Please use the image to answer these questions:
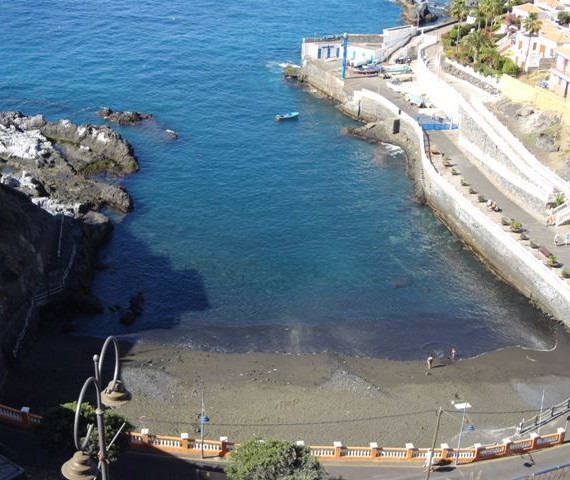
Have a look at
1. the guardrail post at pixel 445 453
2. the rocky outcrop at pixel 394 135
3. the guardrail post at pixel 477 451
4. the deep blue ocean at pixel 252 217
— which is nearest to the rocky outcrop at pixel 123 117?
the deep blue ocean at pixel 252 217

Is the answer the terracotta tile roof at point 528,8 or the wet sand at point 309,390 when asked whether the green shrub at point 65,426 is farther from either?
the terracotta tile roof at point 528,8

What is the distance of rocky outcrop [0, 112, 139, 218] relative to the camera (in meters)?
68.9

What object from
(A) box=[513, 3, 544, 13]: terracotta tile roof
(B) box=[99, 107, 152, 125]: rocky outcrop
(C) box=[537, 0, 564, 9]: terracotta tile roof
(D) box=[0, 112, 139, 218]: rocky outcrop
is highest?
(C) box=[537, 0, 564, 9]: terracotta tile roof

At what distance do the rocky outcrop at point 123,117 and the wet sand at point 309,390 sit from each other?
1647 inches

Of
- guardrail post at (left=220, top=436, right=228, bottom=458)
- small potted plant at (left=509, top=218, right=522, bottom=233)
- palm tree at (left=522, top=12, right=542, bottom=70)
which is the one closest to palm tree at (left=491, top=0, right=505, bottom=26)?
palm tree at (left=522, top=12, right=542, bottom=70)

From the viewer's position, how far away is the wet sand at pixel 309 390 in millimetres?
43594

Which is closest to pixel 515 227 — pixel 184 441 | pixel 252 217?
pixel 252 217

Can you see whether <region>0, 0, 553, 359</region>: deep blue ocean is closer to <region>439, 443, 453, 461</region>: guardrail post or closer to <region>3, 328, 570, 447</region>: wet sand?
<region>3, 328, 570, 447</region>: wet sand

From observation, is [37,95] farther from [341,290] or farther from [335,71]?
[341,290]

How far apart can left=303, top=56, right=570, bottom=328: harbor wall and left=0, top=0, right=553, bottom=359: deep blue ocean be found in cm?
125

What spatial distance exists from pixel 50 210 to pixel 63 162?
13561mm

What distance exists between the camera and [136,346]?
5181 centimetres

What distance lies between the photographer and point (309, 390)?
47344 mm

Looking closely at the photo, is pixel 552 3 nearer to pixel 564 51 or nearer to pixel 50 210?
pixel 564 51
